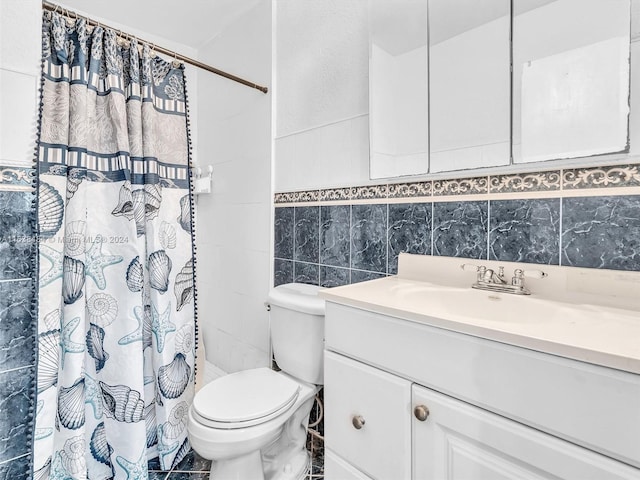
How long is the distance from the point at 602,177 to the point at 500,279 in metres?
0.40

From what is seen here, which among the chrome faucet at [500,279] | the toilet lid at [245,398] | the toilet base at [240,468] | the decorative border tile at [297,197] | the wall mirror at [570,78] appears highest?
the wall mirror at [570,78]

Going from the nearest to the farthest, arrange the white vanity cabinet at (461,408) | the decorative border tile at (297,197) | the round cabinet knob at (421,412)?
1. the white vanity cabinet at (461,408)
2. the round cabinet knob at (421,412)
3. the decorative border tile at (297,197)

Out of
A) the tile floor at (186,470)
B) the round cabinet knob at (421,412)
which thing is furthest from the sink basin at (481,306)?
the tile floor at (186,470)

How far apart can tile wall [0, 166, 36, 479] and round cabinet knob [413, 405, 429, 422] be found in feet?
4.40

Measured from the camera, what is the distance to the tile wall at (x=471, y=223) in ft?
3.04

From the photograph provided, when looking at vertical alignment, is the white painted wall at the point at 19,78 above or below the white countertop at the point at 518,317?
above

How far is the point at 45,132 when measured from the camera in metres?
1.25

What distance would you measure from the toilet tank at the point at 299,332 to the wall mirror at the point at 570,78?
0.93 meters

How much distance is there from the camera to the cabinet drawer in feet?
2.92

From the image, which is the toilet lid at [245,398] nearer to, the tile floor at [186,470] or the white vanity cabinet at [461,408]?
the white vanity cabinet at [461,408]

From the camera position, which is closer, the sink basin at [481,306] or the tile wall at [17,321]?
the sink basin at [481,306]

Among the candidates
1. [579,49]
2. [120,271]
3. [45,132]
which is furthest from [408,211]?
[45,132]

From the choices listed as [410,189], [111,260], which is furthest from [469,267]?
[111,260]

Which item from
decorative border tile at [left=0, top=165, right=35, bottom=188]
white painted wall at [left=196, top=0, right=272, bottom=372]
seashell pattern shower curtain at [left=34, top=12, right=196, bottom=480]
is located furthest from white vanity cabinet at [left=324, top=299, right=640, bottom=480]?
decorative border tile at [left=0, top=165, right=35, bottom=188]
